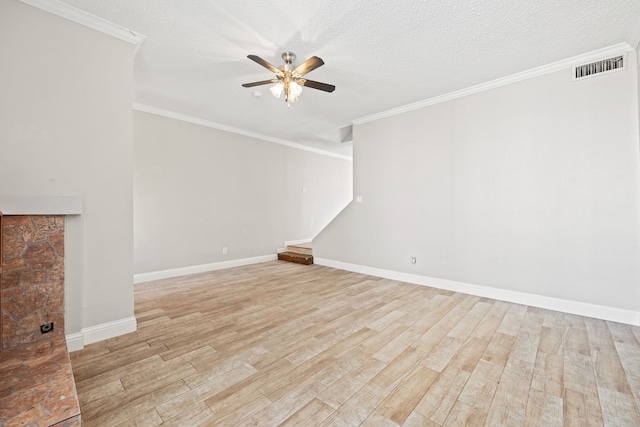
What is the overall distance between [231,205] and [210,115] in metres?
1.67

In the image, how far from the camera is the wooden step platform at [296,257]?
5357 mm

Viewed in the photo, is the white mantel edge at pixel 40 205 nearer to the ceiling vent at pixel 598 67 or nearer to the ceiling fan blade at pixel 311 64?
the ceiling fan blade at pixel 311 64

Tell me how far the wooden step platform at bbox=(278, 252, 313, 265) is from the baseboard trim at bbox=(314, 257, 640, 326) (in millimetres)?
1167

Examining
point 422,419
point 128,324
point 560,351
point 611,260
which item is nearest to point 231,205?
point 128,324

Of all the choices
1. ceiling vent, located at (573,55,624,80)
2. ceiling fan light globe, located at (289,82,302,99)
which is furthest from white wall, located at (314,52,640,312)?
ceiling fan light globe, located at (289,82,302,99)

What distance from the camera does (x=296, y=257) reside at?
18.1 ft

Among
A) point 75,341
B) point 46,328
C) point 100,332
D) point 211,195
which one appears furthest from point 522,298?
point 211,195

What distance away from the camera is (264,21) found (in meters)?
2.30

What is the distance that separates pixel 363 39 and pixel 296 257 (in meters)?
4.06

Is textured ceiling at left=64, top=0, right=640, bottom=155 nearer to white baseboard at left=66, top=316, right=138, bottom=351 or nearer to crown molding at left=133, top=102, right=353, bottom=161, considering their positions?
crown molding at left=133, top=102, right=353, bottom=161

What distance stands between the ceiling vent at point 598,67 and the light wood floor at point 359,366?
257cm

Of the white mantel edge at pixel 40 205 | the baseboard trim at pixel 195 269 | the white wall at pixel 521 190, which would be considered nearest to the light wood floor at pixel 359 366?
the white wall at pixel 521 190

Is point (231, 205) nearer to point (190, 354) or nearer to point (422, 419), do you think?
point (190, 354)

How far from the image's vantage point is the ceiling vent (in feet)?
8.74
